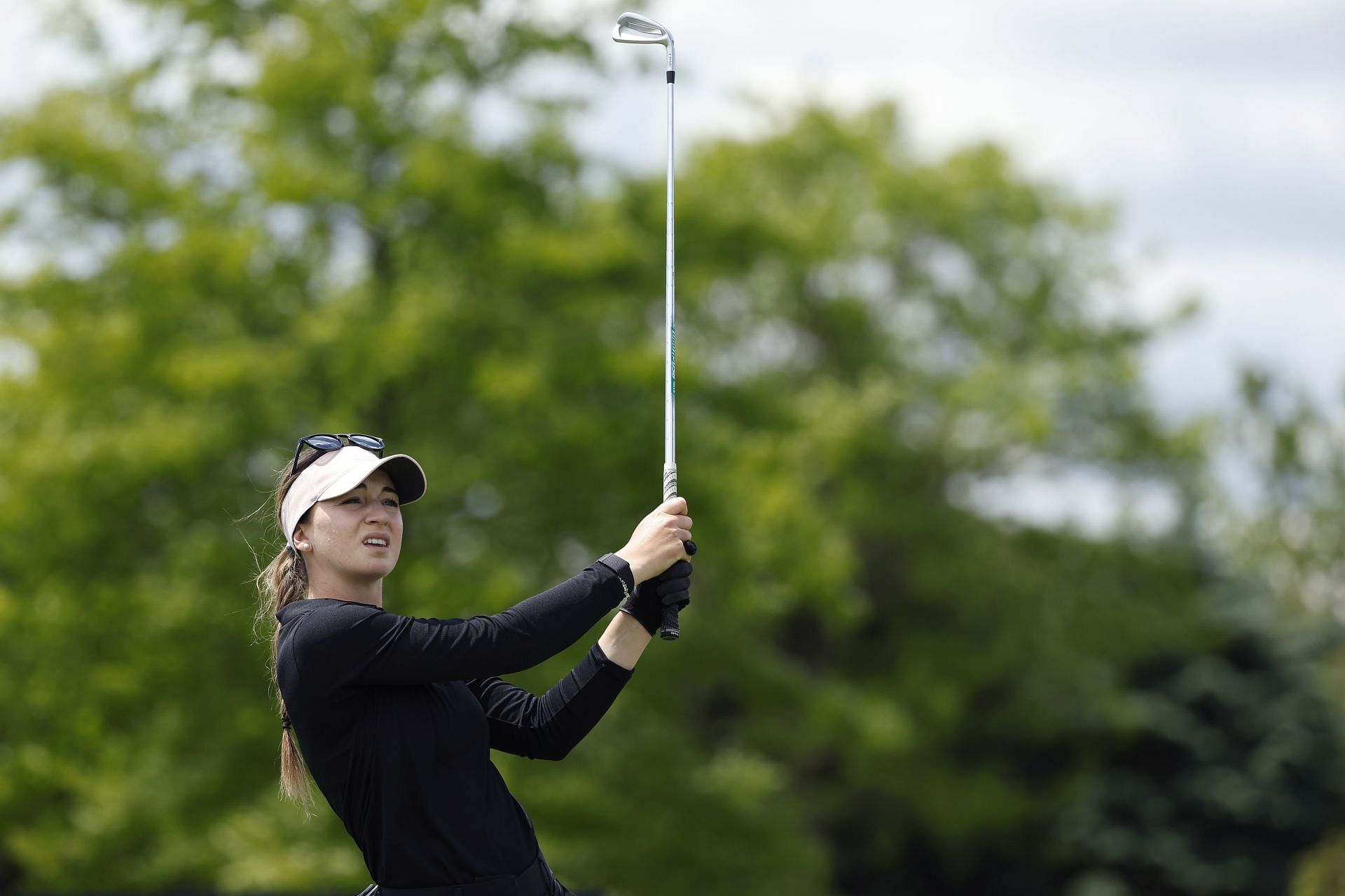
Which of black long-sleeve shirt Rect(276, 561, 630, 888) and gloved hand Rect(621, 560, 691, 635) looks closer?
black long-sleeve shirt Rect(276, 561, 630, 888)

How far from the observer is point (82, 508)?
12570 mm

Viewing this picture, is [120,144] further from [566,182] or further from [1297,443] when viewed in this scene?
[1297,443]

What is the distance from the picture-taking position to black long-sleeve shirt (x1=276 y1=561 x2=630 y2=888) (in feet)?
8.86

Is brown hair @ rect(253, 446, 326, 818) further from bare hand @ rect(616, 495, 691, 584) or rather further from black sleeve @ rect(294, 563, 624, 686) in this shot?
bare hand @ rect(616, 495, 691, 584)

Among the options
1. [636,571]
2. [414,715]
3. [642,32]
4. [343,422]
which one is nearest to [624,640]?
[636,571]

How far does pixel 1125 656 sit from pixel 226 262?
15.9 m

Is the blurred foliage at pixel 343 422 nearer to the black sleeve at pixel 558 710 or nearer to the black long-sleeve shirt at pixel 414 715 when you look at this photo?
the black sleeve at pixel 558 710

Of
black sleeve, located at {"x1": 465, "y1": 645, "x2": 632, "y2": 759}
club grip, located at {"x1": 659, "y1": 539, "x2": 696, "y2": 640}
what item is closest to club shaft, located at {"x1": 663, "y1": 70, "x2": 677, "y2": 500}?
club grip, located at {"x1": 659, "y1": 539, "x2": 696, "y2": 640}

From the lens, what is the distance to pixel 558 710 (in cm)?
310

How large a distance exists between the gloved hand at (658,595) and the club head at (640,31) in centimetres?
124

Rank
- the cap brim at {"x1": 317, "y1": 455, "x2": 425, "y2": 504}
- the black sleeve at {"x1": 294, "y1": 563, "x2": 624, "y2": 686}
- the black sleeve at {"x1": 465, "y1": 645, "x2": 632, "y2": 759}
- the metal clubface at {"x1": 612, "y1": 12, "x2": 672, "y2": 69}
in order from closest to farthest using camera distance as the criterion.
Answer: the black sleeve at {"x1": 294, "y1": 563, "x2": 624, "y2": 686} → the cap brim at {"x1": 317, "y1": 455, "x2": 425, "y2": 504} → the black sleeve at {"x1": 465, "y1": 645, "x2": 632, "y2": 759} → the metal clubface at {"x1": 612, "y1": 12, "x2": 672, "y2": 69}

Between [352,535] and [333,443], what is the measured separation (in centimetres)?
23

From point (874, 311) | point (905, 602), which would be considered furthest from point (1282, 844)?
point (874, 311)

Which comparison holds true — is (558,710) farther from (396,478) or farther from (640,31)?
(640,31)
